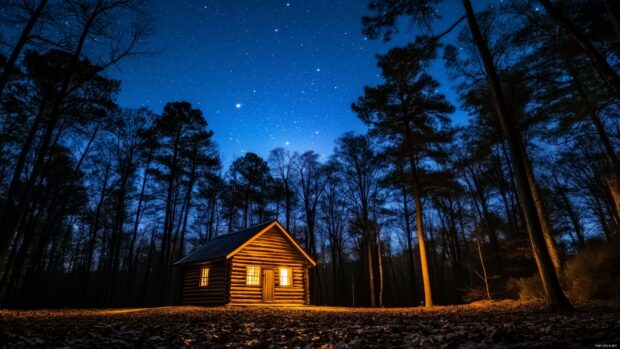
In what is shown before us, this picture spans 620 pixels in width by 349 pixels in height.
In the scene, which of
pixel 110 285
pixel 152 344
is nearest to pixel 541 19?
pixel 152 344

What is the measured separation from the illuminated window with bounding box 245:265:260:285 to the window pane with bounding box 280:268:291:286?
1.80 metres

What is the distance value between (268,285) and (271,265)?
51.8 inches

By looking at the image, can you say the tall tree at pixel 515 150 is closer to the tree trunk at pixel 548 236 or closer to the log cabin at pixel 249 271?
the tree trunk at pixel 548 236

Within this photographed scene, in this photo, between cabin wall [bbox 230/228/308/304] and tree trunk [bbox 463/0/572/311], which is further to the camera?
cabin wall [bbox 230/228/308/304]

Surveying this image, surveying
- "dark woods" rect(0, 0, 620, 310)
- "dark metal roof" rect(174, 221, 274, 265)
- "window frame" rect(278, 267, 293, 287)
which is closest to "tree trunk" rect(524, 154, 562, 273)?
"dark woods" rect(0, 0, 620, 310)

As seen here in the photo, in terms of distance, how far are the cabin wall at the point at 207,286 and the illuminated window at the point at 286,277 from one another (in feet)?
13.8

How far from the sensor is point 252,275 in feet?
65.1

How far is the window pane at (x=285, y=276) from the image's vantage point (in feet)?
68.8

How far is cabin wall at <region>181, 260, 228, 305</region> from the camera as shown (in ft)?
61.1

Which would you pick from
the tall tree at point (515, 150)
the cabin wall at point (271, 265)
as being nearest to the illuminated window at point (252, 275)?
the cabin wall at point (271, 265)

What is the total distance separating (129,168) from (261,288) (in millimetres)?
16670

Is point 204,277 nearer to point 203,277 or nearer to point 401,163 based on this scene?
point 203,277

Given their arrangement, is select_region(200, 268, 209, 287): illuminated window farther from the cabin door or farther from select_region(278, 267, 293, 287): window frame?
select_region(278, 267, 293, 287): window frame

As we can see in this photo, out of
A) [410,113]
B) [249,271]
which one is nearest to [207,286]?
[249,271]
